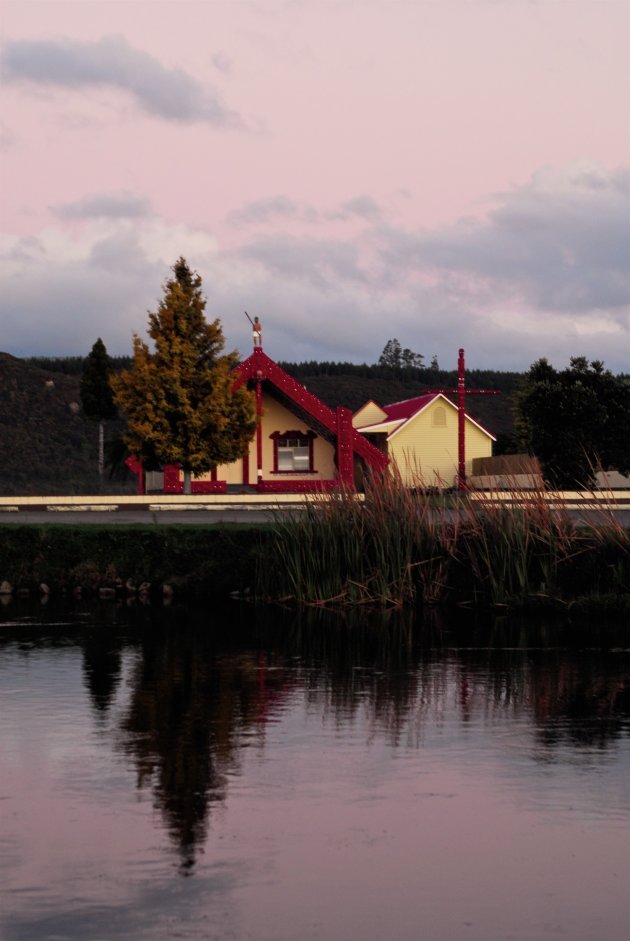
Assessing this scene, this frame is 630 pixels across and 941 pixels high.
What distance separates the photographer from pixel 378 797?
34.3ft

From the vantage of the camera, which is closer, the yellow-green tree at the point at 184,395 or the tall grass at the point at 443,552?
the tall grass at the point at 443,552

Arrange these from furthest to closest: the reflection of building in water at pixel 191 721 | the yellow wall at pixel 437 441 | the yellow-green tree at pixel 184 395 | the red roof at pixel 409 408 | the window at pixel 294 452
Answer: the red roof at pixel 409 408, the yellow wall at pixel 437 441, the window at pixel 294 452, the yellow-green tree at pixel 184 395, the reflection of building in water at pixel 191 721

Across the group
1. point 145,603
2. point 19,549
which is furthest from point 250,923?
point 19,549

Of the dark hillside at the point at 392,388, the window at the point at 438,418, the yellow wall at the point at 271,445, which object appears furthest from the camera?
the dark hillside at the point at 392,388

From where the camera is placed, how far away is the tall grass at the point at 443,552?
2378 cm

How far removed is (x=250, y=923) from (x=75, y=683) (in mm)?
9295

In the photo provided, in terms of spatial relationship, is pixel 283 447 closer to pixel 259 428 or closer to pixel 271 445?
pixel 271 445

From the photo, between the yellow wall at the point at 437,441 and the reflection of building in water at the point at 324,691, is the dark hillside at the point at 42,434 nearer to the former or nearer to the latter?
the yellow wall at the point at 437,441

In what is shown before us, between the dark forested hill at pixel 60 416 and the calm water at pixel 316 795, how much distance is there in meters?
61.4

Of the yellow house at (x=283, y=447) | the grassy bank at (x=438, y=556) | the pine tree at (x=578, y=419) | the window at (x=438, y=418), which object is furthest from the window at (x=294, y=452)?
the grassy bank at (x=438, y=556)

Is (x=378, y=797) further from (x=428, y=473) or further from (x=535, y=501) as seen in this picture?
(x=428, y=473)

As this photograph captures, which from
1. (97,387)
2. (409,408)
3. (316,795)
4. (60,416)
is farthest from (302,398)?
(60,416)

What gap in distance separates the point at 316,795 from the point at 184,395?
43.0 meters

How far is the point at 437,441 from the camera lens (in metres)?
67.0
